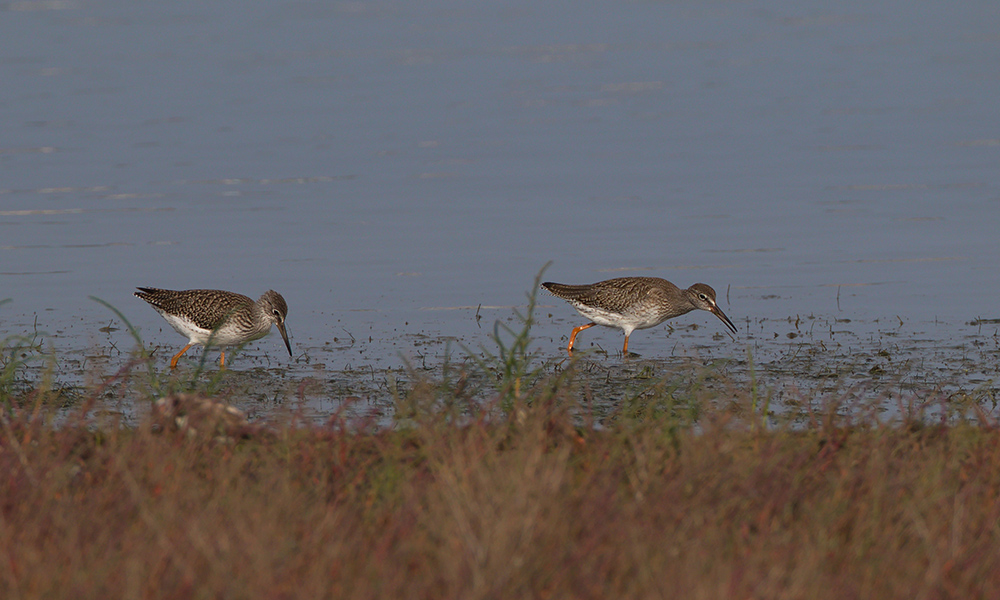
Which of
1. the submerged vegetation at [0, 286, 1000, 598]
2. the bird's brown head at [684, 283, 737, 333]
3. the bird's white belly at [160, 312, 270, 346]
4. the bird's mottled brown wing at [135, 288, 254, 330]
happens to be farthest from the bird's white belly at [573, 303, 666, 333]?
the submerged vegetation at [0, 286, 1000, 598]

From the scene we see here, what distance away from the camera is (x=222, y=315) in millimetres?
12477

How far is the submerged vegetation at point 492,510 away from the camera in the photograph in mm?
4738

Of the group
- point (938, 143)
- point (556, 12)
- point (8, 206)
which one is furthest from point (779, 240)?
point (556, 12)

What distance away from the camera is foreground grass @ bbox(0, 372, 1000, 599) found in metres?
4.73

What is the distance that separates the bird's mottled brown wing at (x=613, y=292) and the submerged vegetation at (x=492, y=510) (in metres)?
6.35

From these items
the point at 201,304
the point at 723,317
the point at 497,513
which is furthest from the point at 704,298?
the point at 497,513

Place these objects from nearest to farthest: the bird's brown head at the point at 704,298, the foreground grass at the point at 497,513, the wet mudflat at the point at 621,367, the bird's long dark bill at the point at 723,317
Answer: the foreground grass at the point at 497,513 < the wet mudflat at the point at 621,367 < the bird's long dark bill at the point at 723,317 < the bird's brown head at the point at 704,298

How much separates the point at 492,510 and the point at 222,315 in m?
7.78

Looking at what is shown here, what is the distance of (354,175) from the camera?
21672mm

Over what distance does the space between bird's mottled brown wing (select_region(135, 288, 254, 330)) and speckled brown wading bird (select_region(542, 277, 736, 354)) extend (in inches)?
109

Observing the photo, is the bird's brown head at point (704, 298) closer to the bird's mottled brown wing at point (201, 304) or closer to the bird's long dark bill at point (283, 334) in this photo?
the bird's long dark bill at point (283, 334)

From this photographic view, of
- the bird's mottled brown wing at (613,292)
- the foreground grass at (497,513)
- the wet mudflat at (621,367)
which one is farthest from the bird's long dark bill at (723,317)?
the foreground grass at (497,513)

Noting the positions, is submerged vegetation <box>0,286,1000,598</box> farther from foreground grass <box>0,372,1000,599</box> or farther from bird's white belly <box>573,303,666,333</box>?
bird's white belly <box>573,303,666,333</box>

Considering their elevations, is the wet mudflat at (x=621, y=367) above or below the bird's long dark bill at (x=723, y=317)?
below
